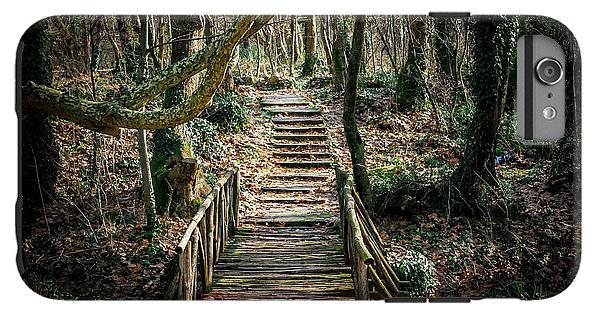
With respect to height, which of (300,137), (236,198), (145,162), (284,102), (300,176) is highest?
(284,102)

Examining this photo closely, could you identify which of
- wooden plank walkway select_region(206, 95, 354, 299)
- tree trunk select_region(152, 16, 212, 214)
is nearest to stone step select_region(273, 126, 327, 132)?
wooden plank walkway select_region(206, 95, 354, 299)

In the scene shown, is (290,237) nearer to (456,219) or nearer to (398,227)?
(398,227)

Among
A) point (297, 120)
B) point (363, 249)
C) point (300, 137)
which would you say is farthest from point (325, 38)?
point (363, 249)

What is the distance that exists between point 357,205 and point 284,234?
0.58 meters

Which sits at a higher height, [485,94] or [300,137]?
[485,94]

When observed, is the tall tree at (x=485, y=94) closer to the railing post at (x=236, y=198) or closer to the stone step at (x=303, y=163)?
the stone step at (x=303, y=163)

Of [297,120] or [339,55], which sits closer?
[339,55]

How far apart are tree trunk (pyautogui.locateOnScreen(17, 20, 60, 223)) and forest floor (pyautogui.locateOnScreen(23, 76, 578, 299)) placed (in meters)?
0.08

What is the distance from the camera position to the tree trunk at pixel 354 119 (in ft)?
23.2

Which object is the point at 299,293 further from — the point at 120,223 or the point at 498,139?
the point at 498,139

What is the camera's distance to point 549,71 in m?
7.05

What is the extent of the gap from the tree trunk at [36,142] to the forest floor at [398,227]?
0.26ft

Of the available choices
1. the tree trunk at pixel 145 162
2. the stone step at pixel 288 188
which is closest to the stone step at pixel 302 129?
the stone step at pixel 288 188

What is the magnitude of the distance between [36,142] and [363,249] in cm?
242
